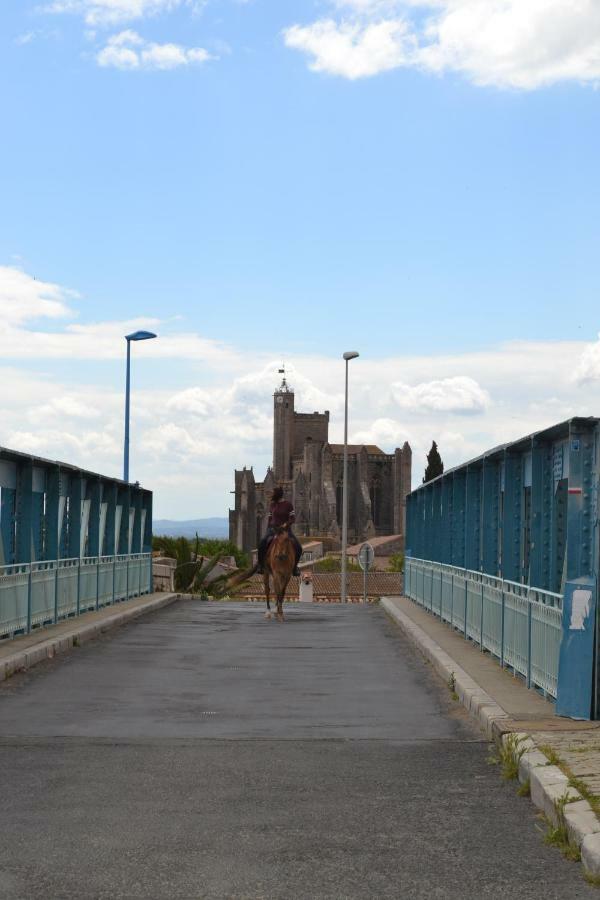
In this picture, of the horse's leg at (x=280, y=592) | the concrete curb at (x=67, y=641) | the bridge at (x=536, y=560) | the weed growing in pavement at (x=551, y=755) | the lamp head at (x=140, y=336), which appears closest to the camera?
the weed growing in pavement at (x=551, y=755)

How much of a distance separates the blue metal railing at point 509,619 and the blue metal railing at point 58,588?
20.3 feet

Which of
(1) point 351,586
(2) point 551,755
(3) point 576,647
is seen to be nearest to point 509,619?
(3) point 576,647

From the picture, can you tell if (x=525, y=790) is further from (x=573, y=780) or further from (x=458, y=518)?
(x=458, y=518)

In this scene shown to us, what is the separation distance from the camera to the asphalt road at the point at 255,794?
20.4 feet

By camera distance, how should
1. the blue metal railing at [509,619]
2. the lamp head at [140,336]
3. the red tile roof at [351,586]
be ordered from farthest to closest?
the red tile roof at [351,586] < the lamp head at [140,336] < the blue metal railing at [509,619]

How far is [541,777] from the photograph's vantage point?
798 cm

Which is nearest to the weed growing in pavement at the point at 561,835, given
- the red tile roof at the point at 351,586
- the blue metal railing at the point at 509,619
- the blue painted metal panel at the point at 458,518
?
the blue metal railing at the point at 509,619

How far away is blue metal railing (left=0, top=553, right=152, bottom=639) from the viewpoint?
59.4ft

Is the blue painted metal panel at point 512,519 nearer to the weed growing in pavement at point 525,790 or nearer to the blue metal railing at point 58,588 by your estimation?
the blue metal railing at point 58,588

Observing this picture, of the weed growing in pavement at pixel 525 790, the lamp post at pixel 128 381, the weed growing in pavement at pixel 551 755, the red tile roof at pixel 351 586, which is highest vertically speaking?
the lamp post at pixel 128 381

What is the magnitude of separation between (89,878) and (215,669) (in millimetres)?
9912

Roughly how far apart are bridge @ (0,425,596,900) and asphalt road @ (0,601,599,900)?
0.02 m

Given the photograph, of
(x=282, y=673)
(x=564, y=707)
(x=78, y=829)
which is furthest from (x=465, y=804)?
(x=282, y=673)

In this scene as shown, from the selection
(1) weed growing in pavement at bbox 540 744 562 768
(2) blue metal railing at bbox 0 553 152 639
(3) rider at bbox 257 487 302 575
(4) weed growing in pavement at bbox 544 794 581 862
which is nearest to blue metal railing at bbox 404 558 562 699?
(1) weed growing in pavement at bbox 540 744 562 768
